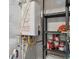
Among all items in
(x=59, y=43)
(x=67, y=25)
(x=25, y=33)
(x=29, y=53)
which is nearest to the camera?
(x=67, y=25)

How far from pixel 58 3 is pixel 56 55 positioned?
0.84 meters

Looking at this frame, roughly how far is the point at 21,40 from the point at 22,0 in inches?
29.2

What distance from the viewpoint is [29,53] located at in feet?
6.39

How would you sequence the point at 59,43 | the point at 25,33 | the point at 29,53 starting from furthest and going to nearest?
the point at 29,53 → the point at 25,33 → the point at 59,43

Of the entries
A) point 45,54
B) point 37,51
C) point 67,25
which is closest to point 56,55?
point 45,54

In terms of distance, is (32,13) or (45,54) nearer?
(32,13)

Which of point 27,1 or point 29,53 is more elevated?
point 27,1

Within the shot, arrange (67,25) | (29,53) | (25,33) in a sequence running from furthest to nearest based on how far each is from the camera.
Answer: (29,53) < (25,33) < (67,25)

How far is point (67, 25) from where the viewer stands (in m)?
1.35
